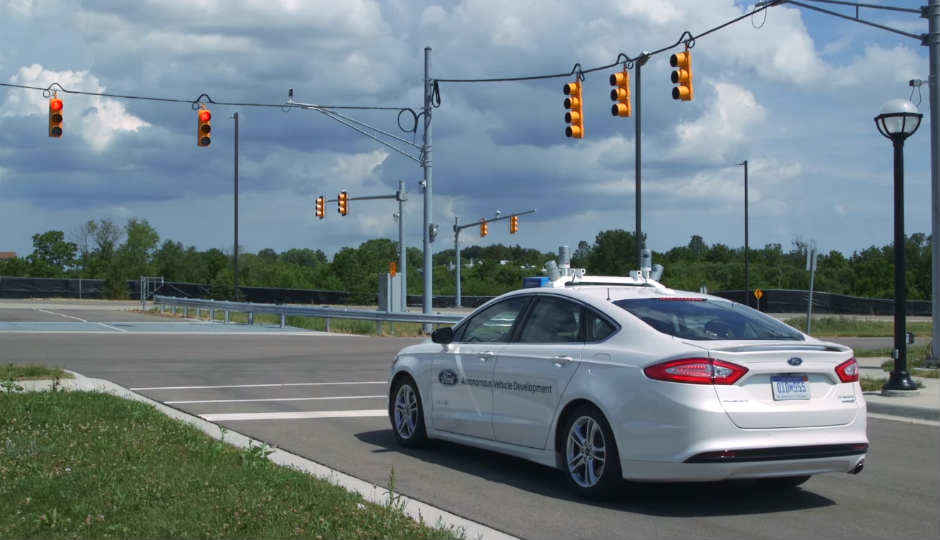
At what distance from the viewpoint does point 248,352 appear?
918 inches

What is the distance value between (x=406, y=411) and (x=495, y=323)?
5.08 feet

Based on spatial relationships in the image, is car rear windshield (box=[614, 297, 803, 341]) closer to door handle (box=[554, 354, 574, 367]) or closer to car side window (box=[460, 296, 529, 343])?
door handle (box=[554, 354, 574, 367])

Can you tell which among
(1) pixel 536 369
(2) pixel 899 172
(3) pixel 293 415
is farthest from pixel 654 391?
(2) pixel 899 172

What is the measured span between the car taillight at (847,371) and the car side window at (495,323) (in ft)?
8.49

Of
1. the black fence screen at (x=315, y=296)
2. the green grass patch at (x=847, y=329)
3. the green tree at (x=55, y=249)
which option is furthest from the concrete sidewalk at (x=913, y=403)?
the green tree at (x=55, y=249)

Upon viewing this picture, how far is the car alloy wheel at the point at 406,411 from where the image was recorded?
387 inches

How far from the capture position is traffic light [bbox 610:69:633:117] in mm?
23484

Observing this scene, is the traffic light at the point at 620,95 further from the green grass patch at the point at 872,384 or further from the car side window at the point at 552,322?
the car side window at the point at 552,322

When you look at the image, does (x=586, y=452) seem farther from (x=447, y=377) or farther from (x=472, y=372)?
(x=447, y=377)

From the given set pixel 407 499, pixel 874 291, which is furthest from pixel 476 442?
pixel 874 291

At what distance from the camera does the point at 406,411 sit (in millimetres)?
9961

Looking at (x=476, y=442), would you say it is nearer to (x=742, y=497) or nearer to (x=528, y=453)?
(x=528, y=453)

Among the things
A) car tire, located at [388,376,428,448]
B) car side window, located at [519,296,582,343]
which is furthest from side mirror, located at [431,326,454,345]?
car side window, located at [519,296,582,343]

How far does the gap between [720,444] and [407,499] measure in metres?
2.24
